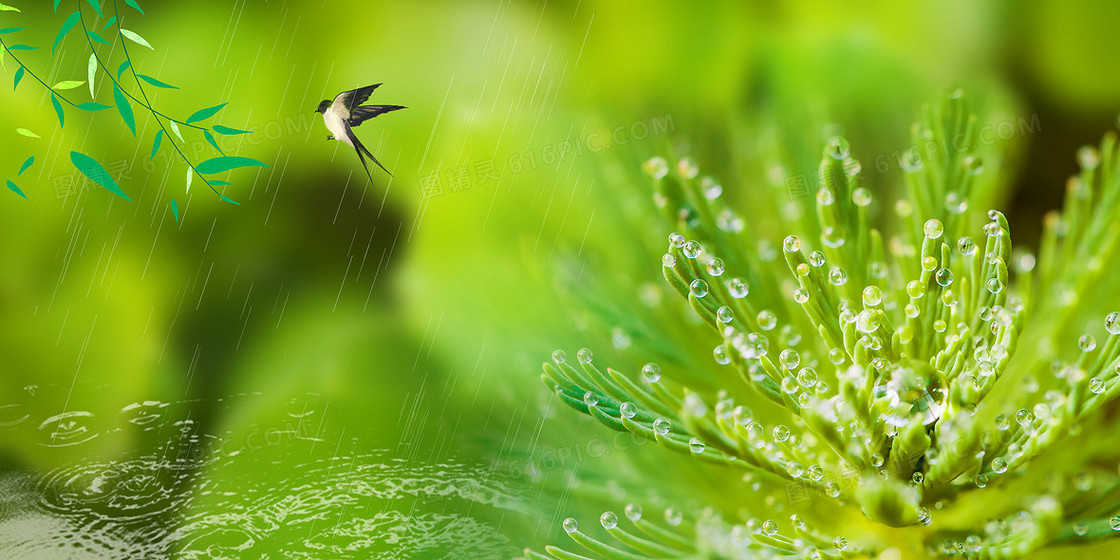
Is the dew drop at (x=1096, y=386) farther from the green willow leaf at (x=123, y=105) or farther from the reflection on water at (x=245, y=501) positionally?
the green willow leaf at (x=123, y=105)

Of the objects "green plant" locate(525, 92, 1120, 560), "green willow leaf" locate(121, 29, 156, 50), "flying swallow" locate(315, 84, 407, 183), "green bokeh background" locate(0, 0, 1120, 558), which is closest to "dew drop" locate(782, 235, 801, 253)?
"green plant" locate(525, 92, 1120, 560)

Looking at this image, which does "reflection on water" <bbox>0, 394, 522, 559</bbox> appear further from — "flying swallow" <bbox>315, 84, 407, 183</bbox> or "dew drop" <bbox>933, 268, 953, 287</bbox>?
"dew drop" <bbox>933, 268, 953, 287</bbox>

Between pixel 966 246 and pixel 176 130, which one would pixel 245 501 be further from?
pixel 966 246

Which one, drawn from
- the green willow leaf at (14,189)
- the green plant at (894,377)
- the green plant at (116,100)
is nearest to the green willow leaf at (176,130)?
the green plant at (116,100)

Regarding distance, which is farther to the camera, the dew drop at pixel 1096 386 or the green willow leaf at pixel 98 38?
the green willow leaf at pixel 98 38

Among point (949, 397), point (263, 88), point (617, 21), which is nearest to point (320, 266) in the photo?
point (263, 88)
